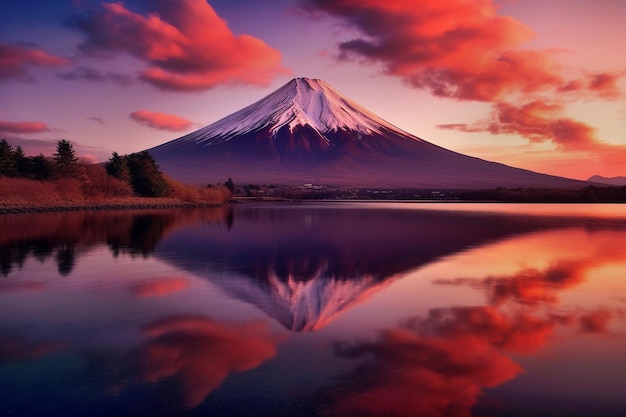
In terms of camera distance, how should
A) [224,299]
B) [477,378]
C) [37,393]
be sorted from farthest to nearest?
1. [224,299]
2. [477,378]
3. [37,393]

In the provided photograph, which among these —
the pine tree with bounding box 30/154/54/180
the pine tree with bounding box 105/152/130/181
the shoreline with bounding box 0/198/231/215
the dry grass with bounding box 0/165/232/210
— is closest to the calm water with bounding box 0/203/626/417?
the shoreline with bounding box 0/198/231/215

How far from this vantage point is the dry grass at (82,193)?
166 ft

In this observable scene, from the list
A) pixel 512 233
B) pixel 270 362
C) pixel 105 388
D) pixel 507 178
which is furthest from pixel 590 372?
pixel 507 178

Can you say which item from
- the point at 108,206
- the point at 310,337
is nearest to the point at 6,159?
the point at 108,206

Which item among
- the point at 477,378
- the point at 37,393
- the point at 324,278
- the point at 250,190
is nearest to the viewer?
the point at 37,393

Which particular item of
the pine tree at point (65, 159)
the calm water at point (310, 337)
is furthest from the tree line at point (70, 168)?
the calm water at point (310, 337)

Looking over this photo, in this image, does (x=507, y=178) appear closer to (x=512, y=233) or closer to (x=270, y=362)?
(x=512, y=233)

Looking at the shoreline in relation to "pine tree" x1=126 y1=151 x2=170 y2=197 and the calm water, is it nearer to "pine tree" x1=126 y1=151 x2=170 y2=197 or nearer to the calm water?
"pine tree" x1=126 y1=151 x2=170 y2=197

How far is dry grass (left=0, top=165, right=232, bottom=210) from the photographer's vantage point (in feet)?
166

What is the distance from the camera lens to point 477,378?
6535 mm

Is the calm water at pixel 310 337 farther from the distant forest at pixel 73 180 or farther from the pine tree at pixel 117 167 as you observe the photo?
the pine tree at pixel 117 167

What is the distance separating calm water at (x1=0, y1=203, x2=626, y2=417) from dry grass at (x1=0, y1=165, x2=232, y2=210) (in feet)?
125

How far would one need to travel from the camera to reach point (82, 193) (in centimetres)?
5947

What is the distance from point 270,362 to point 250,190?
109576 mm
